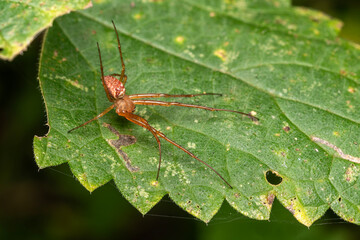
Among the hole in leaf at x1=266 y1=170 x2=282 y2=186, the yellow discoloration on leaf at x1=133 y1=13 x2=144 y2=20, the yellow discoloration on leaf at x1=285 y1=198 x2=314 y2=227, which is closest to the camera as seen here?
the yellow discoloration on leaf at x1=285 y1=198 x2=314 y2=227

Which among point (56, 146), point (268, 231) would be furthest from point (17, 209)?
point (268, 231)

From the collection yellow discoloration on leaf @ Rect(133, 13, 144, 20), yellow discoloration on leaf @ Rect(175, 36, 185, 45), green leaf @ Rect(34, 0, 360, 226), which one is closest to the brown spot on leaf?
green leaf @ Rect(34, 0, 360, 226)

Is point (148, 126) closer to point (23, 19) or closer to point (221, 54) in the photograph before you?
point (221, 54)

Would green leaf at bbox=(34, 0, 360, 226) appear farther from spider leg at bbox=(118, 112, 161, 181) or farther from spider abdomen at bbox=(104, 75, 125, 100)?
spider abdomen at bbox=(104, 75, 125, 100)

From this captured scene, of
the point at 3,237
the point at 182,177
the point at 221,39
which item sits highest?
the point at 221,39

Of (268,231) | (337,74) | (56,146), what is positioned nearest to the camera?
(56,146)

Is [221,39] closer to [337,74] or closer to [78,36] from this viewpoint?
[337,74]
